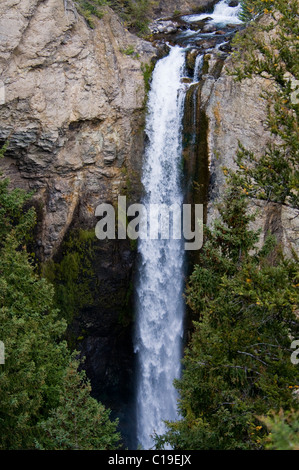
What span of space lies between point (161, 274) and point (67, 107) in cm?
752

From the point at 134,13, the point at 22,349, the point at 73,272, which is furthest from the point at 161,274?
the point at 134,13

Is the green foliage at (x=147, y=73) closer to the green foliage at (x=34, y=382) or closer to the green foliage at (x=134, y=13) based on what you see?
the green foliage at (x=134, y=13)

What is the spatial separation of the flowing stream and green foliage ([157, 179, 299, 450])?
6794 millimetres

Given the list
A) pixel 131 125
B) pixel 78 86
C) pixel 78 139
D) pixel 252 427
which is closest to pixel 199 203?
pixel 131 125

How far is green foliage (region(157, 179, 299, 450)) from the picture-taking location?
24.4ft

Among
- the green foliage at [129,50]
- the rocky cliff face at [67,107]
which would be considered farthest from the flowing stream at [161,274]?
the green foliage at [129,50]

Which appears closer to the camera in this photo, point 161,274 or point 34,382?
point 34,382

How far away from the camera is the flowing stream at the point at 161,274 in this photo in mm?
17172

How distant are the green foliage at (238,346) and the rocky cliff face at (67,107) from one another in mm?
8195

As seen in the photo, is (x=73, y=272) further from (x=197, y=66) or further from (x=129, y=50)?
(x=197, y=66)

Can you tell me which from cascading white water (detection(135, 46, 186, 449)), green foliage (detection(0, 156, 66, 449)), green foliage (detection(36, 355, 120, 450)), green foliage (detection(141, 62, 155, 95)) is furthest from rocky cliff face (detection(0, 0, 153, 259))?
green foliage (detection(36, 355, 120, 450))

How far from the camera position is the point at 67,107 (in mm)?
16047

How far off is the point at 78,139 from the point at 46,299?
22.4 ft

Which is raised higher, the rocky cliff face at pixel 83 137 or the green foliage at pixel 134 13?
the green foliage at pixel 134 13
